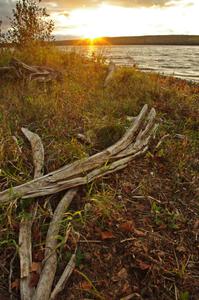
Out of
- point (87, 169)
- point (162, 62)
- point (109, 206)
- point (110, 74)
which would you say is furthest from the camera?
point (162, 62)

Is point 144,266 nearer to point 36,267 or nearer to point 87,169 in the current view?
point 36,267

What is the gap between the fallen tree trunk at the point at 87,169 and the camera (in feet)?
10.1

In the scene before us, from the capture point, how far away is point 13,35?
31.2ft

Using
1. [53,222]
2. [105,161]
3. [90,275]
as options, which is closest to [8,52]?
[105,161]

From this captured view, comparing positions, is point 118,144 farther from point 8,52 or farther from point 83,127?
point 8,52

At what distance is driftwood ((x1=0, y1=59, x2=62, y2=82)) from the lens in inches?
277

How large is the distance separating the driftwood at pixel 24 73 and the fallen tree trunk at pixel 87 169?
3596 millimetres

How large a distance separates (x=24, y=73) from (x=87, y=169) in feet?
15.0

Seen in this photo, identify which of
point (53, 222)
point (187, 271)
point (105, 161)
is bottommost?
point (187, 271)

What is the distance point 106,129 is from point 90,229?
75.8 inches

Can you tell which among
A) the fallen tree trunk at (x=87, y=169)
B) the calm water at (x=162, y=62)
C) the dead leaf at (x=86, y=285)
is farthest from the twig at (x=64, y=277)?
the calm water at (x=162, y=62)

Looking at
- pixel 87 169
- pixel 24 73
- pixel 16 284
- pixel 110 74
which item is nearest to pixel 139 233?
pixel 87 169

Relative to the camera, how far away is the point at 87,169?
3.45m

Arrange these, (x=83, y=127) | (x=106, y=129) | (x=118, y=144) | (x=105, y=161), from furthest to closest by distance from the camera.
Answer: (x=83, y=127) < (x=106, y=129) < (x=118, y=144) < (x=105, y=161)
